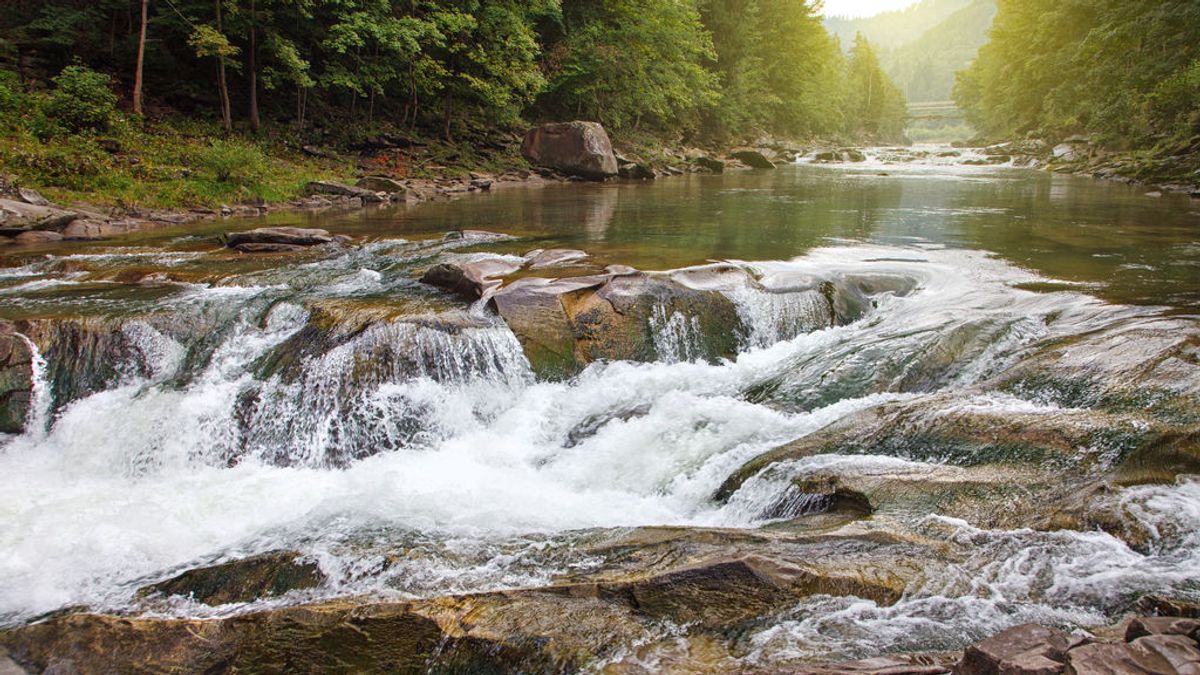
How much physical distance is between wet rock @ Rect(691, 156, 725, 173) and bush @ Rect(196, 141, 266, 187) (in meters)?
21.7

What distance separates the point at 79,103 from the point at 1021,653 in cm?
2091

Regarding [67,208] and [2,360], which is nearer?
[2,360]

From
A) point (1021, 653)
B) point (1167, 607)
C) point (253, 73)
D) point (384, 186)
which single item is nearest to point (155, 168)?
point (384, 186)

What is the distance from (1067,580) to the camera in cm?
343

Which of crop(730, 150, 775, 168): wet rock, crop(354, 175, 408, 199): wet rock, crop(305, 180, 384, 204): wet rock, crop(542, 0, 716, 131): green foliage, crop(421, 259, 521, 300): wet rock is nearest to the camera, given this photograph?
crop(421, 259, 521, 300): wet rock

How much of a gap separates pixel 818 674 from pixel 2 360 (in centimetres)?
809

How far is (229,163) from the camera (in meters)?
17.1

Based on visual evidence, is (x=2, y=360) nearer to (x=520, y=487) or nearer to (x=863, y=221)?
(x=520, y=487)

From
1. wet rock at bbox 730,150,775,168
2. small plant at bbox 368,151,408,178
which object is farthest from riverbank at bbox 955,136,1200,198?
small plant at bbox 368,151,408,178

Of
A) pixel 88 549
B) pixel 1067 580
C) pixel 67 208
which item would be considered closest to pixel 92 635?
pixel 88 549

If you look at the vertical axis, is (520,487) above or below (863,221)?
below

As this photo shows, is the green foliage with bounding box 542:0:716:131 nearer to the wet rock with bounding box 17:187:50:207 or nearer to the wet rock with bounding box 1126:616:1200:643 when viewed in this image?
the wet rock with bounding box 17:187:50:207

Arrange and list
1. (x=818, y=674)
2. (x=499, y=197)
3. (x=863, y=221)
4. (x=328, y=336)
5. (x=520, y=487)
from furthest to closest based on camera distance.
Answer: (x=499, y=197) < (x=863, y=221) < (x=328, y=336) < (x=520, y=487) < (x=818, y=674)

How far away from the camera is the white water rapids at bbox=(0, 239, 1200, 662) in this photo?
3602 millimetres
